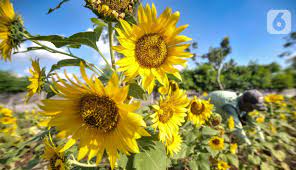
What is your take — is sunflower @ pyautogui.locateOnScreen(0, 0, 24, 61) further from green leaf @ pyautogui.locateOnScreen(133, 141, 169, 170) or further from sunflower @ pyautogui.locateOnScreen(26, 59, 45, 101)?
green leaf @ pyautogui.locateOnScreen(133, 141, 169, 170)

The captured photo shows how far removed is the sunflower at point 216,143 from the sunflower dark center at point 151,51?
186 centimetres

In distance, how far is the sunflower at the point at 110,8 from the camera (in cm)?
69

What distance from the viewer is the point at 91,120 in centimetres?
79

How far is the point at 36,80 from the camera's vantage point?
3.15ft

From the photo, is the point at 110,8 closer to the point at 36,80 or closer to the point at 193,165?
the point at 36,80

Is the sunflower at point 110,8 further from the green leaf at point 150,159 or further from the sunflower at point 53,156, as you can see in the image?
the sunflower at point 53,156

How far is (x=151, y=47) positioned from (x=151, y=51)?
0.03 m

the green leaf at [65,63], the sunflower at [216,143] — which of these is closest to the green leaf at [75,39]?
the green leaf at [65,63]

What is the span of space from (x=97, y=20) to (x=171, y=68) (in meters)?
0.37

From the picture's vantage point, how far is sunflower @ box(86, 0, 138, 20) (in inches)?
27.3

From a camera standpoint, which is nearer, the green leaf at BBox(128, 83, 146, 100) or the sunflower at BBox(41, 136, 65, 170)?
the green leaf at BBox(128, 83, 146, 100)

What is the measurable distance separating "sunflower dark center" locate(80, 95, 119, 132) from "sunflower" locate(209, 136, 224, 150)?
1.90 meters

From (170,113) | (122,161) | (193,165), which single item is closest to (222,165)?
(193,165)

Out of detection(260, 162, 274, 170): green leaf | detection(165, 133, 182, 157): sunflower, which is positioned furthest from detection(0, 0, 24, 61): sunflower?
detection(260, 162, 274, 170): green leaf
